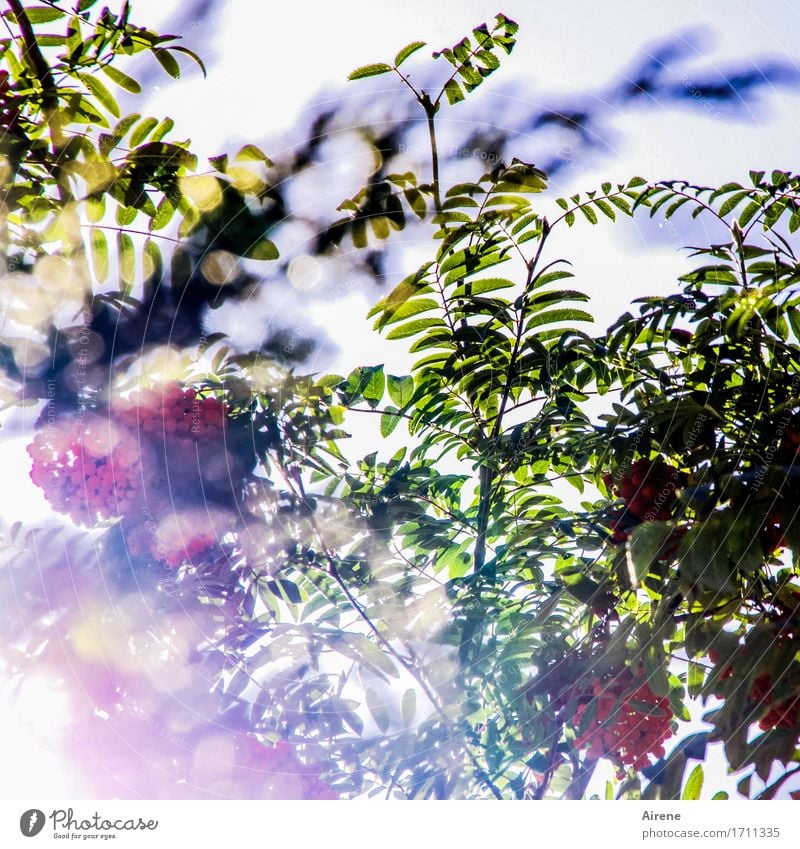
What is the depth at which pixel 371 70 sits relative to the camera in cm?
42

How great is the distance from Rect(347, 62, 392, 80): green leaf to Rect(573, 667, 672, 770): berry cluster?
423 millimetres

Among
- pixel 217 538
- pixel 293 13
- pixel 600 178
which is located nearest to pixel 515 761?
pixel 217 538

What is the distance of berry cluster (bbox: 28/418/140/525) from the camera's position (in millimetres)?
414

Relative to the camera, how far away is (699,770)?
0.42 metres

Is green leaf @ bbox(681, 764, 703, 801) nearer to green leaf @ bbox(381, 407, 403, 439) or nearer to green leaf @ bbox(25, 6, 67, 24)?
green leaf @ bbox(381, 407, 403, 439)

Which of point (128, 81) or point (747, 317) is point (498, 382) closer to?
point (747, 317)

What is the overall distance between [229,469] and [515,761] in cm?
27

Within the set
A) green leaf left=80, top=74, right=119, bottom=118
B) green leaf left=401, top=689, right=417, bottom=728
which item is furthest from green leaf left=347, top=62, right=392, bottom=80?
green leaf left=401, top=689, right=417, bottom=728

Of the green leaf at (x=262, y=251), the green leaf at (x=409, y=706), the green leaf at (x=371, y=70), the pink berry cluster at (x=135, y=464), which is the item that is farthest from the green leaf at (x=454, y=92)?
the green leaf at (x=409, y=706)

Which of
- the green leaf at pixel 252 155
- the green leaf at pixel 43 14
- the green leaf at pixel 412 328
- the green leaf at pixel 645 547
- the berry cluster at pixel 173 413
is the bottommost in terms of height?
the green leaf at pixel 645 547

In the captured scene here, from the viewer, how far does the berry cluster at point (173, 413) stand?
16.3 inches

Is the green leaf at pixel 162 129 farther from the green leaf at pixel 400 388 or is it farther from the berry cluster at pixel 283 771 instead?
the berry cluster at pixel 283 771

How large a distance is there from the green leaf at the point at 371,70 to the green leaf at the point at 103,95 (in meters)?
0.15

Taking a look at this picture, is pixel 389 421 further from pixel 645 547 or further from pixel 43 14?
pixel 43 14
